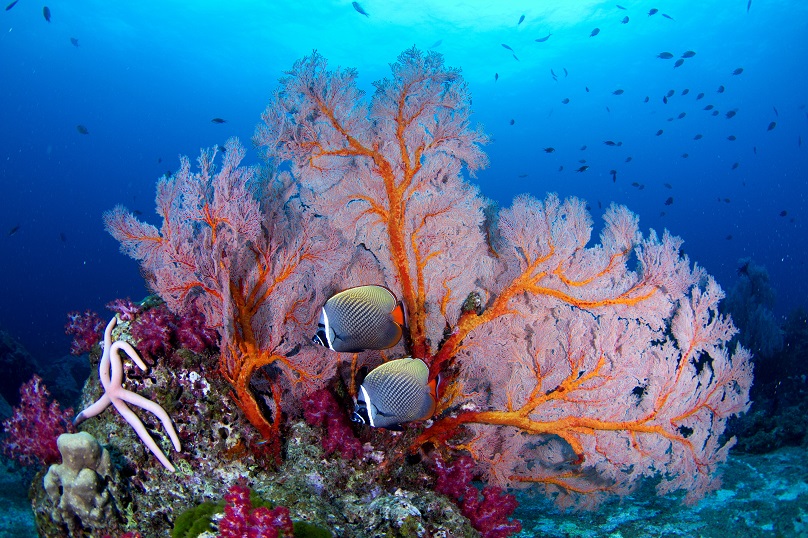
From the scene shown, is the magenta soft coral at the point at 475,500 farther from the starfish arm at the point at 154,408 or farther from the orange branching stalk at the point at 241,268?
the starfish arm at the point at 154,408

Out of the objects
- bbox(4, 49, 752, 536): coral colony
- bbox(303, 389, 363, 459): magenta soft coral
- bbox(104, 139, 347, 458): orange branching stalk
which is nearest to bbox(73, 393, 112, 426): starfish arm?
bbox(4, 49, 752, 536): coral colony

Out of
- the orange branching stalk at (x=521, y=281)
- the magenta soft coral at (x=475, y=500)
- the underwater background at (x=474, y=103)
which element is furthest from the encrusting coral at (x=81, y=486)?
the underwater background at (x=474, y=103)

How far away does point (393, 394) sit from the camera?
2.38 metres

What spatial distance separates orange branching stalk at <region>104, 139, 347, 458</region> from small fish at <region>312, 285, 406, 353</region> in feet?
3.31

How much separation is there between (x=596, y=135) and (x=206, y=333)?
296ft

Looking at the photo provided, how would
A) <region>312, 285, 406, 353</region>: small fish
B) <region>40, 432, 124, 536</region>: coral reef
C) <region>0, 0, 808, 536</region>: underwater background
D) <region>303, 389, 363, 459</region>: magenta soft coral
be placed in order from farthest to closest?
<region>0, 0, 808, 536</region>: underwater background, <region>303, 389, 363, 459</region>: magenta soft coral, <region>40, 432, 124, 536</region>: coral reef, <region>312, 285, 406, 353</region>: small fish

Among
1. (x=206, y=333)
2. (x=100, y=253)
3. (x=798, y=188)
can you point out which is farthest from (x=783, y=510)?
(x=798, y=188)

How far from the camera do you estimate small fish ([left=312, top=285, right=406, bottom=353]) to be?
2418 millimetres

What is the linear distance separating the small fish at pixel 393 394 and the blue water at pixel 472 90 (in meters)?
3.02

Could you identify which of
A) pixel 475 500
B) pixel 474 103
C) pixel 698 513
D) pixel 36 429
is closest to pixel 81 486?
pixel 36 429

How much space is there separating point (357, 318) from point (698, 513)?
4.97 meters

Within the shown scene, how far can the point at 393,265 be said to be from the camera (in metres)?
3.81

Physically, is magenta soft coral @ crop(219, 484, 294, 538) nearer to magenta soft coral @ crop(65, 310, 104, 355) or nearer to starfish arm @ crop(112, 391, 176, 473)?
starfish arm @ crop(112, 391, 176, 473)

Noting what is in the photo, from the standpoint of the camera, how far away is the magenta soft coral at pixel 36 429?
3559 mm
